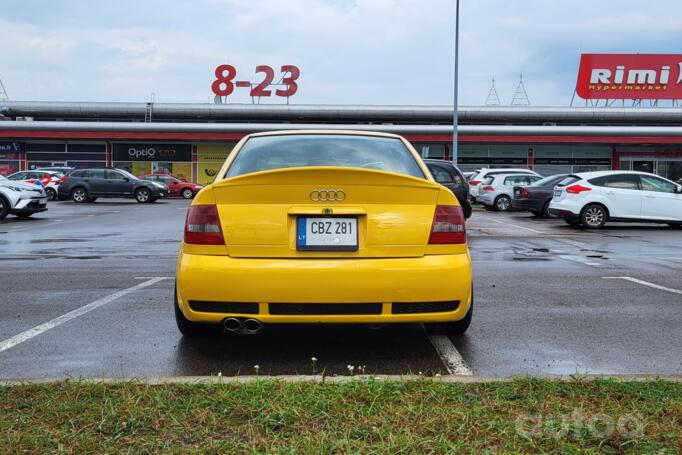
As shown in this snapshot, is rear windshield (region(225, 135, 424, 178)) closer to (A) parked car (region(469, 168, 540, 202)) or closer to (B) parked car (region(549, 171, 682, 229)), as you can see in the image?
(B) parked car (region(549, 171, 682, 229))

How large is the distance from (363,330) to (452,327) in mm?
736

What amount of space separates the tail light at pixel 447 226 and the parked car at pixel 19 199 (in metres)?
16.4

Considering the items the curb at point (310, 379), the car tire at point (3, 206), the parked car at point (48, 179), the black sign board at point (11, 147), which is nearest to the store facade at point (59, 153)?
the black sign board at point (11, 147)

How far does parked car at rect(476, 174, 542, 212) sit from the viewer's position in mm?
24031

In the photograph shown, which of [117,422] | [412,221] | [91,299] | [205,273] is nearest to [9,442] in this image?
[117,422]

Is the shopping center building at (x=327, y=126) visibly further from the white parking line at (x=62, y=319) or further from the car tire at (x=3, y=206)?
the white parking line at (x=62, y=319)

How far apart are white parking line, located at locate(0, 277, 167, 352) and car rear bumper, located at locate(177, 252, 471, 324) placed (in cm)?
148

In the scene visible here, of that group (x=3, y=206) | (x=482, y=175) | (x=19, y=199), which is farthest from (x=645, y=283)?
(x=482, y=175)

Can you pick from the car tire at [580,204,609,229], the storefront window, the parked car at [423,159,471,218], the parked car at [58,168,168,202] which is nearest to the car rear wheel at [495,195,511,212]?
the car tire at [580,204,609,229]

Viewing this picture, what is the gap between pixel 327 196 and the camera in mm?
4016

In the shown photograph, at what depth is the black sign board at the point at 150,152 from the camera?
143 feet

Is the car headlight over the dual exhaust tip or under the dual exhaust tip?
over

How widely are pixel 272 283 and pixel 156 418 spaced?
1187mm

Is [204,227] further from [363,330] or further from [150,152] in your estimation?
[150,152]
